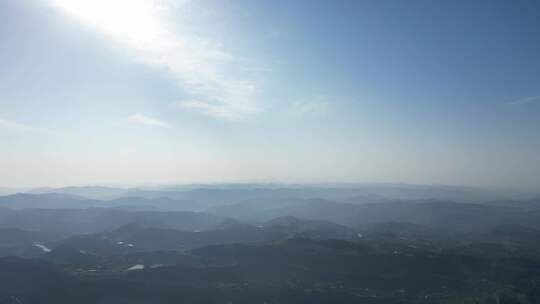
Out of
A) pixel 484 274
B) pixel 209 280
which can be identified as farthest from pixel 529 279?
pixel 209 280

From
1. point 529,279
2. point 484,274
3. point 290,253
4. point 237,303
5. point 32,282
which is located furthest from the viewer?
point 290,253

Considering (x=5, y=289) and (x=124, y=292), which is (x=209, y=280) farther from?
(x=5, y=289)

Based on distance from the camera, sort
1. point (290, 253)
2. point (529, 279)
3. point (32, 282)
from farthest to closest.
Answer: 1. point (290, 253)
2. point (529, 279)
3. point (32, 282)

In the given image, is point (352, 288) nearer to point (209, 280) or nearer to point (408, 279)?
point (408, 279)

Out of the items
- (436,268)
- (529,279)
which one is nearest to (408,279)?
(436,268)

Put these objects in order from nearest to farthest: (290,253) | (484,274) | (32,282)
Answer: (32,282)
(484,274)
(290,253)

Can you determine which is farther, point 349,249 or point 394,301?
point 349,249

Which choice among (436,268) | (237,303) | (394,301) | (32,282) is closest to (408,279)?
(436,268)

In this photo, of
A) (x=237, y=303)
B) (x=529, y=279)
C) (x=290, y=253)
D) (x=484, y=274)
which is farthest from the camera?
(x=290, y=253)

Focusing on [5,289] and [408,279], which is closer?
[5,289]
